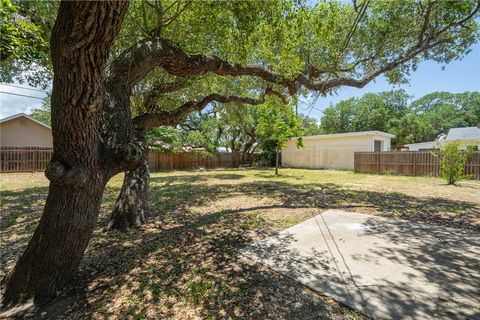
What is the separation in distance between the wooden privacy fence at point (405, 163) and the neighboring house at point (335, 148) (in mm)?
2842

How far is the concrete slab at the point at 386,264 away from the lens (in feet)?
6.40

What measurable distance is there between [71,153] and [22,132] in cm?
1771

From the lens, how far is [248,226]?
13.4ft

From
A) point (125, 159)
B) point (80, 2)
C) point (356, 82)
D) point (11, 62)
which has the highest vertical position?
point (11, 62)

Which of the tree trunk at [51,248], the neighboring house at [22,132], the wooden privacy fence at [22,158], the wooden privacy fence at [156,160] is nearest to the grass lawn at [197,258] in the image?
the tree trunk at [51,248]

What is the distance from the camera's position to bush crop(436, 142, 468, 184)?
28.0ft

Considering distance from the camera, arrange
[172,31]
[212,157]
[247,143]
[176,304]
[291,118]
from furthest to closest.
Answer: [247,143] → [212,157] → [291,118] → [172,31] → [176,304]

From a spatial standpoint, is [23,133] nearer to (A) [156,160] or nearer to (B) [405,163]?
(A) [156,160]

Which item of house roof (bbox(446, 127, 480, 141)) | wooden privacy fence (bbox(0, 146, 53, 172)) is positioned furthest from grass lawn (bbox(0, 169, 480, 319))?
house roof (bbox(446, 127, 480, 141))

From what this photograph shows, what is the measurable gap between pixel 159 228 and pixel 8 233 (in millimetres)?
2446

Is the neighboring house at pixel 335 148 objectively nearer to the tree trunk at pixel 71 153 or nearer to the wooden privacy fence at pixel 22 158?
the tree trunk at pixel 71 153

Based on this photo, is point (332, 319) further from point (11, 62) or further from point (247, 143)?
point (247, 143)

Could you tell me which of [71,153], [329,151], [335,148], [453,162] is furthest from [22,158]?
[453,162]

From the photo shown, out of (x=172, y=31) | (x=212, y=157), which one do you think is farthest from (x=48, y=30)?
(x=212, y=157)
